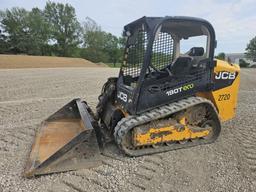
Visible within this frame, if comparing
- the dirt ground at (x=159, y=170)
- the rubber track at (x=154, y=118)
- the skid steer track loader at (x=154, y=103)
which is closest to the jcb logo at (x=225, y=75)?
the skid steer track loader at (x=154, y=103)

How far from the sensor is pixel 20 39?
51438 mm

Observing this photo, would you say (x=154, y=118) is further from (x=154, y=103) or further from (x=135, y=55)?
(x=135, y=55)

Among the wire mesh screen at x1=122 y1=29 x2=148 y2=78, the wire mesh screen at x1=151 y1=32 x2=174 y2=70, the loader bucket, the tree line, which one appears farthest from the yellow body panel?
the tree line

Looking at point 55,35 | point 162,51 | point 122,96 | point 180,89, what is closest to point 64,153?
point 122,96

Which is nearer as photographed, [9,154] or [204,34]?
[9,154]

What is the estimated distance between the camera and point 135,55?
415 cm

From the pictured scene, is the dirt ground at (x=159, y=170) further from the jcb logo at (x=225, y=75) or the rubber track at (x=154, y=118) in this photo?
the jcb logo at (x=225, y=75)

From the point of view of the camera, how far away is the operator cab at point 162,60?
11.5 ft

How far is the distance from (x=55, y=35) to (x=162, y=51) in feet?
189

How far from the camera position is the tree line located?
51.4m

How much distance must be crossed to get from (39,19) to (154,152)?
57890 millimetres

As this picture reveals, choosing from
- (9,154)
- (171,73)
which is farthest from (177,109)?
(9,154)

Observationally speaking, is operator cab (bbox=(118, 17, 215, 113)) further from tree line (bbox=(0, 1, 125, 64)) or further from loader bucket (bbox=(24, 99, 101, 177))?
tree line (bbox=(0, 1, 125, 64))

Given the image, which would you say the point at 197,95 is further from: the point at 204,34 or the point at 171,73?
the point at 204,34
